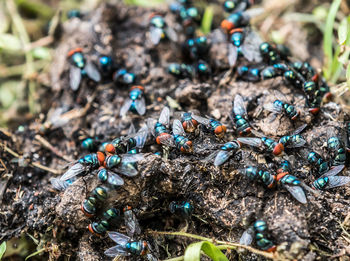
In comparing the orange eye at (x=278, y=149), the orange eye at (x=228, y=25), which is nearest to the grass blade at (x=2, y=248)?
the orange eye at (x=278, y=149)

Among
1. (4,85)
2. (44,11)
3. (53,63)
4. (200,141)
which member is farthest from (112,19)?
(200,141)

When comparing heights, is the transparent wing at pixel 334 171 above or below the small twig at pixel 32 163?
above

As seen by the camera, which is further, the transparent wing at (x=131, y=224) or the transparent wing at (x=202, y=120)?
the transparent wing at (x=202, y=120)

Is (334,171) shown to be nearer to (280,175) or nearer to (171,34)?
(280,175)

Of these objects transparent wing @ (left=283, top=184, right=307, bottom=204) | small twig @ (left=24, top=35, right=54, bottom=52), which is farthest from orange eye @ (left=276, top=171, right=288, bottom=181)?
small twig @ (left=24, top=35, right=54, bottom=52)

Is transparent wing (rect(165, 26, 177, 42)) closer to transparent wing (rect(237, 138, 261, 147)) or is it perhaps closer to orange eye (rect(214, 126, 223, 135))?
orange eye (rect(214, 126, 223, 135))

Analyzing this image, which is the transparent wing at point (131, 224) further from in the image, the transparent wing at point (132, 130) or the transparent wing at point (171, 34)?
the transparent wing at point (171, 34)
